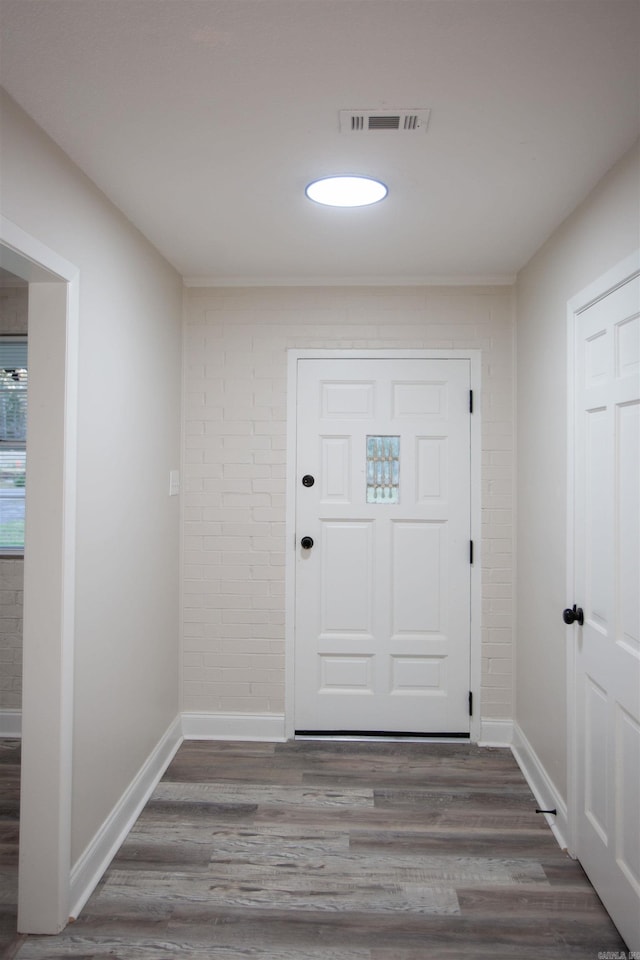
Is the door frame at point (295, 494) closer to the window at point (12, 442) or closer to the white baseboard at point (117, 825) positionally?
the white baseboard at point (117, 825)

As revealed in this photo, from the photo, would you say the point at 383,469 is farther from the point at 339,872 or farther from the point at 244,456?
the point at 339,872

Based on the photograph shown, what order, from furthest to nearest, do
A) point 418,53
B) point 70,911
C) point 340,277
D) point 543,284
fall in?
point 340,277, point 543,284, point 70,911, point 418,53

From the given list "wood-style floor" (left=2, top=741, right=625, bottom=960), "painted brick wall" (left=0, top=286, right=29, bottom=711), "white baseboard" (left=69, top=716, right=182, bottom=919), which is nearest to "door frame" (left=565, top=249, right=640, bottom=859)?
"wood-style floor" (left=2, top=741, right=625, bottom=960)

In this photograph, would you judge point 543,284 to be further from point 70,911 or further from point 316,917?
point 70,911

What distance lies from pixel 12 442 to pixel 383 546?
218cm

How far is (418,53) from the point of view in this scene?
4.87ft

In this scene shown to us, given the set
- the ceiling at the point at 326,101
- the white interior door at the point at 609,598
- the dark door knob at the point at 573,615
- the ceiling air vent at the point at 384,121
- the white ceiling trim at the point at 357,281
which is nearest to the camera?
the ceiling at the point at 326,101

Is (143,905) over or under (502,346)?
under

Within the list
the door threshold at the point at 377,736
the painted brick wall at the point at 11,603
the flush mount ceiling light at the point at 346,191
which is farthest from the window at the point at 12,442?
the flush mount ceiling light at the point at 346,191

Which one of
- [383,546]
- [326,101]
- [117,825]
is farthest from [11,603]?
[326,101]

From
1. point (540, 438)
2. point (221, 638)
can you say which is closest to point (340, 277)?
point (540, 438)

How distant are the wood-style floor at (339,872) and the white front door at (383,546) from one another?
37cm

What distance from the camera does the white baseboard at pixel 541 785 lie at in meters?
2.49

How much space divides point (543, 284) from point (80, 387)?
6.78ft
